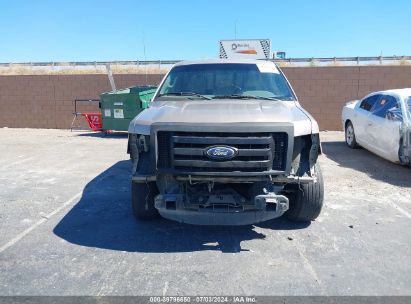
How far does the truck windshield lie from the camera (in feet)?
16.2

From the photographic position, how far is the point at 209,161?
3666 millimetres

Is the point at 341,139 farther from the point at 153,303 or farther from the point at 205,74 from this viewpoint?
the point at 153,303

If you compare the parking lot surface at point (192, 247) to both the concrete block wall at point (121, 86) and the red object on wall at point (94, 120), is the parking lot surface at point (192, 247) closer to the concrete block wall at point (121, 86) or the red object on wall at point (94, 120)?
the red object on wall at point (94, 120)

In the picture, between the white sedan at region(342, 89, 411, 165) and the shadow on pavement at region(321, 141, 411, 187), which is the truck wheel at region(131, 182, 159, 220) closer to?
the shadow on pavement at region(321, 141, 411, 187)

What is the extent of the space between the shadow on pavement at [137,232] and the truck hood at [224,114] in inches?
47.2

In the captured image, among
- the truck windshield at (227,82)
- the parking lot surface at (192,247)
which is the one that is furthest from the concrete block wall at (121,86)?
the truck windshield at (227,82)

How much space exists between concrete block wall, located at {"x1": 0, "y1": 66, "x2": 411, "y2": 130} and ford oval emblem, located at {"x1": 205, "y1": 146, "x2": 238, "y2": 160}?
1046 centimetres

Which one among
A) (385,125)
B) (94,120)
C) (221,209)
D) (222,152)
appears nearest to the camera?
(222,152)

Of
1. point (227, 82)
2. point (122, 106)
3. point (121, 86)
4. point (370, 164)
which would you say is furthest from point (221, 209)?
point (121, 86)

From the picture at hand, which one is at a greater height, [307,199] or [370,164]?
[307,199]

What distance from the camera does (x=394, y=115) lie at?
734 centimetres

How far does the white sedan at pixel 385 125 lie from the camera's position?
691cm

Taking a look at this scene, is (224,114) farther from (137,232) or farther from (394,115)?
(394,115)

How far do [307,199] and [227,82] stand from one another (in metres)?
1.85
